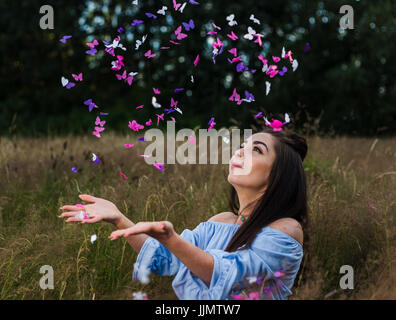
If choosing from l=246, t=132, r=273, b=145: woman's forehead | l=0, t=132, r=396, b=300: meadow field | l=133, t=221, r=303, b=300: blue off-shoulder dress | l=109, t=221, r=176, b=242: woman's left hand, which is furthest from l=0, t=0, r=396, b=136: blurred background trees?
l=109, t=221, r=176, b=242: woman's left hand

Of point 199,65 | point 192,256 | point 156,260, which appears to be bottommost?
point 156,260

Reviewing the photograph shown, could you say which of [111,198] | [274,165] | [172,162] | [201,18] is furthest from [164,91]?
[274,165]

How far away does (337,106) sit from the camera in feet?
41.9

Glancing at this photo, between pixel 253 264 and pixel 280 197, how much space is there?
44 cm

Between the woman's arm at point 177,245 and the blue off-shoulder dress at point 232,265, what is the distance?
0.05 meters

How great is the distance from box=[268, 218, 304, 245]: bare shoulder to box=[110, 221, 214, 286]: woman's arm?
1.39 feet

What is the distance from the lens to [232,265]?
2021 millimetres

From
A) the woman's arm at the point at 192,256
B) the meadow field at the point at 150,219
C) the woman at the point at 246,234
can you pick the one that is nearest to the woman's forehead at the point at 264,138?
the woman at the point at 246,234

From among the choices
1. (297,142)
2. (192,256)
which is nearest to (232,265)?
(192,256)

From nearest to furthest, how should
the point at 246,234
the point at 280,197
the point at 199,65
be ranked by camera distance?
1. the point at 246,234
2. the point at 280,197
3. the point at 199,65

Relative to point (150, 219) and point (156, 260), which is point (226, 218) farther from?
point (150, 219)

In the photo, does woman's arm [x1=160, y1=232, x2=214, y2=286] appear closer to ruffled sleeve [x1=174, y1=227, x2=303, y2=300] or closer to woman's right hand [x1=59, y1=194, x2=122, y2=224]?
ruffled sleeve [x1=174, y1=227, x2=303, y2=300]

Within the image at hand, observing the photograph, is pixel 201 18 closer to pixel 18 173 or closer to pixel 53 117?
pixel 53 117

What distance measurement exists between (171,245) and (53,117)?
13627 millimetres
